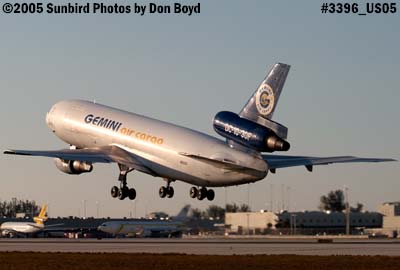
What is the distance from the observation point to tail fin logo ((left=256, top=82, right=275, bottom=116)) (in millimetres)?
86938

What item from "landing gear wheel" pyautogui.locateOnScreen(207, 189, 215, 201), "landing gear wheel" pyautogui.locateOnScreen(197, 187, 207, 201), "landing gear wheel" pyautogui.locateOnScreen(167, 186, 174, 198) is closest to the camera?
"landing gear wheel" pyautogui.locateOnScreen(197, 187, 207, 201)

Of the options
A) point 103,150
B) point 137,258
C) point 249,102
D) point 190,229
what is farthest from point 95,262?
point 190,229

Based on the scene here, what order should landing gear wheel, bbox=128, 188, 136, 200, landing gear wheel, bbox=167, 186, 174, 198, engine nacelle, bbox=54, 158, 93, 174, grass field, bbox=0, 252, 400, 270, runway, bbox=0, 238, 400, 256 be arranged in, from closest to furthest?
grass field, bbox=0, 252, 400, 270 → runway, bbox=0, 238, 400, 256 → landing gear wheel, bbox=128, 188, 136, 200 → landing gear wheel, bbox=167, 186, 174, 198 → engine nacelle, bbox=54, 158, 93, 174

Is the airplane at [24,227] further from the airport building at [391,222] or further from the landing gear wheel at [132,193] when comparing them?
the landing gear wheel at [132,193]

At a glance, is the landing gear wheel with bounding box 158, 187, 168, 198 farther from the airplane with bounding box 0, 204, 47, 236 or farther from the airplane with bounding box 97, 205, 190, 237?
the airplane with bounding box 0, 204, 47, 236

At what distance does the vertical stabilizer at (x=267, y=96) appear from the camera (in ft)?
286

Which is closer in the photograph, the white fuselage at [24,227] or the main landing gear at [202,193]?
the main landing gear at [202,193]

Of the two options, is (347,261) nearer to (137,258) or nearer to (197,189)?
(137,258)

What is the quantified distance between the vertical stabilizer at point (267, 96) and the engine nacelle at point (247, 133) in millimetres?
2048

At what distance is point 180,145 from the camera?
92.9 meters

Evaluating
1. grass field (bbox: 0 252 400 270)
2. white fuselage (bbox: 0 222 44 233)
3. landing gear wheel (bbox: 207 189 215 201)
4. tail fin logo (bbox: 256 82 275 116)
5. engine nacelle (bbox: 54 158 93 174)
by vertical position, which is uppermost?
tail fin logo (bbox: 256 82 275 116)

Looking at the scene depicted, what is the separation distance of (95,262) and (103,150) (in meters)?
31.2

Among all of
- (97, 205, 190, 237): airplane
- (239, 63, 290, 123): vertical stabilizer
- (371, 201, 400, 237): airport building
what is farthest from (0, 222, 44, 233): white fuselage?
(239, 63, 290, 123): vertical stabilizer

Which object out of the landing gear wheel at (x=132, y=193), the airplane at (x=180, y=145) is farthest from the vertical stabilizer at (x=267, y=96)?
the landing gear wheel at (x=132, y=193)
